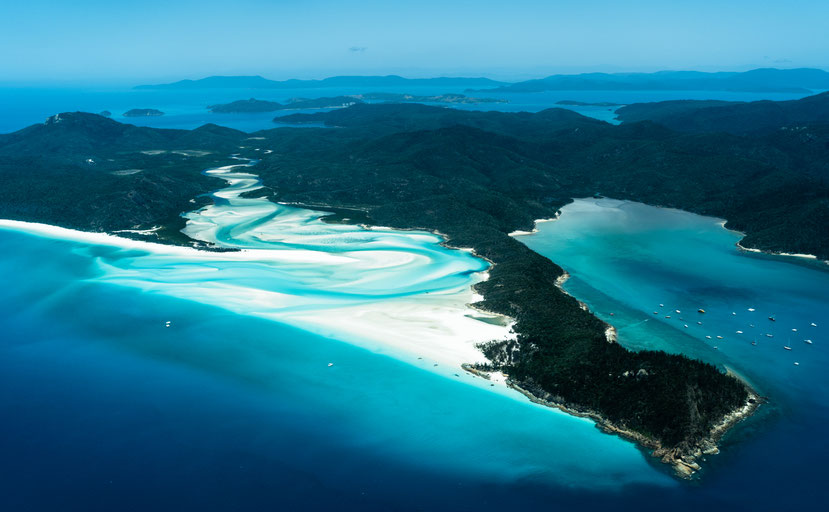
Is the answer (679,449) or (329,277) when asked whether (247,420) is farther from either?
(679,449)

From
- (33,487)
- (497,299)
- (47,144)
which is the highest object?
(47,144)

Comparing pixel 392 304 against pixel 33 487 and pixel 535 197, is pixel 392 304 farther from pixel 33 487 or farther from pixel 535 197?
pixel 535 197

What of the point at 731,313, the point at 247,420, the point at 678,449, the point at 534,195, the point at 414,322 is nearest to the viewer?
the point at 678,449

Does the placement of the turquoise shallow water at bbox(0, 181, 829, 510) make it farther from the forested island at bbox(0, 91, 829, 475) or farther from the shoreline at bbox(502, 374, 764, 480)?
the forested island at bbox(0, 91, 829, 475)

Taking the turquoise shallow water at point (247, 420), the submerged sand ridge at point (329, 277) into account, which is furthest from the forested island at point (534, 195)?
the turquoise shallow water at point (247, 420)

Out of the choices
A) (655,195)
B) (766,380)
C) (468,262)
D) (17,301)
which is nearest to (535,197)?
(655,195)

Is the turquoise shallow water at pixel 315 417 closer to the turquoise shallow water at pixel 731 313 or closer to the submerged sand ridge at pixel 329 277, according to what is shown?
the turquoise shallow water at pixel 731 313

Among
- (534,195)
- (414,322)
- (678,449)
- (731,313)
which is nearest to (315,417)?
(414,322)

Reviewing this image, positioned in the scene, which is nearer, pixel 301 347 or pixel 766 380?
pixel 766 380
